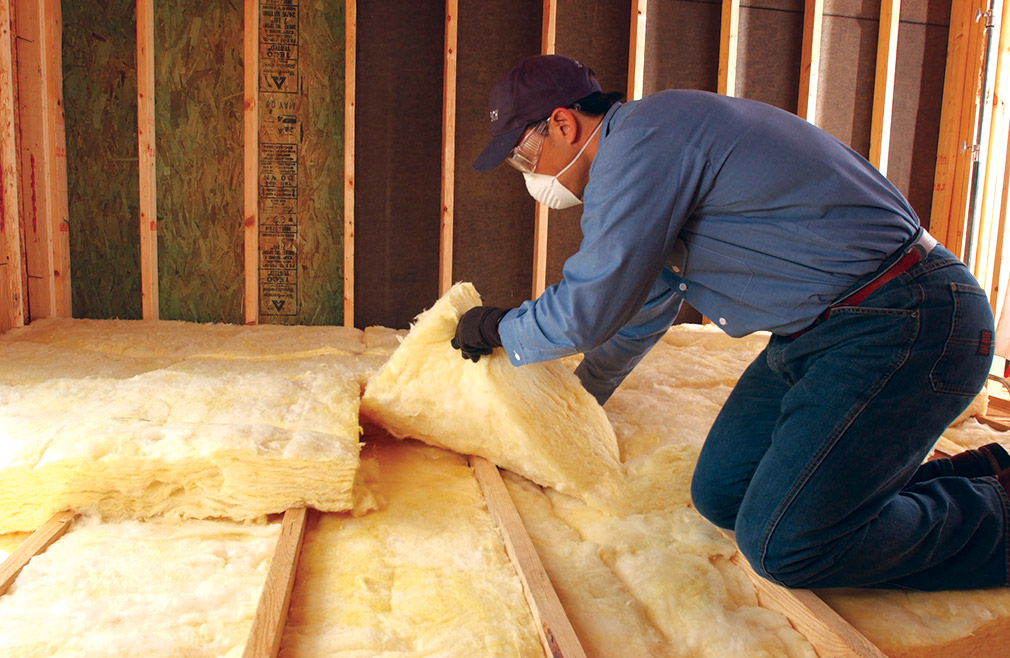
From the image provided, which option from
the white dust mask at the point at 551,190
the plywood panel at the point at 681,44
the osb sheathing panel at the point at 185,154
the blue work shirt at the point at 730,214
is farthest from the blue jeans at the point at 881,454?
the osb sheathing panel at the point at 185,154

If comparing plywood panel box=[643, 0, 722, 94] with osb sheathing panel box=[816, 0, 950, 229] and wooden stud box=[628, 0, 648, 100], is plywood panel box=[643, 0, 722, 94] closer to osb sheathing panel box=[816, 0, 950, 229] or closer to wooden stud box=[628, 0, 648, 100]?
wooden stud box=[628, 0, 648, 100]

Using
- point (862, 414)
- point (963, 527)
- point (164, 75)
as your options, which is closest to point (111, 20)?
point (164, 75)

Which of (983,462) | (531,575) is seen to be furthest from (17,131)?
(983,462)

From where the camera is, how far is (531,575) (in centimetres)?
152

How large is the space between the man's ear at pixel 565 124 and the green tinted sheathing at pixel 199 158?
9.73 ft

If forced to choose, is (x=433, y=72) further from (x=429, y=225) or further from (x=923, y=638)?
(x=923, y=638)

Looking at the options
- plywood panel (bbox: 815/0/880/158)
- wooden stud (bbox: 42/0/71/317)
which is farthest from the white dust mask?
plywood panel (bbox: 815/0/880/158)

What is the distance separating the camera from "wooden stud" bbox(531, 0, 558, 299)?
4.04 meters

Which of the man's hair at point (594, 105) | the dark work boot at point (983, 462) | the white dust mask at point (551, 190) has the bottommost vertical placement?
the dark work boot at point (983, 462)

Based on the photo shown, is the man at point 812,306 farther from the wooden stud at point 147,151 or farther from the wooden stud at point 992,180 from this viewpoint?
the wooden stud at point 992,180

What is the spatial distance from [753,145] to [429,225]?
116 inches

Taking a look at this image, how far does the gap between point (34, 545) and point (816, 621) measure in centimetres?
171

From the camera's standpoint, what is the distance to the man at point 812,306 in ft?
4.71

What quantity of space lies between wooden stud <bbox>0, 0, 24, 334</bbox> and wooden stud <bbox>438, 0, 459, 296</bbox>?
2.16 metres
